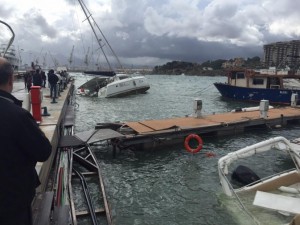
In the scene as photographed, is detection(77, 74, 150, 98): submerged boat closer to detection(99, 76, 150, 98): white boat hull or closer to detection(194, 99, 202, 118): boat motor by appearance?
detection(99, 76, 150, 98): white boat hull

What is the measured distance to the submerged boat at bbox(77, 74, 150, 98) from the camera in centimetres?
4081

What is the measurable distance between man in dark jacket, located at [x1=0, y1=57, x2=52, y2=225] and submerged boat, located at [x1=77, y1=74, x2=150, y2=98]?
37928 mm

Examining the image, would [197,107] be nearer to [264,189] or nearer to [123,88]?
[264,189]

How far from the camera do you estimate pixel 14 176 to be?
2.86m

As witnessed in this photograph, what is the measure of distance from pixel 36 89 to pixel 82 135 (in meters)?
3.23

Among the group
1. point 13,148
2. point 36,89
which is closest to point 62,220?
point 13,148

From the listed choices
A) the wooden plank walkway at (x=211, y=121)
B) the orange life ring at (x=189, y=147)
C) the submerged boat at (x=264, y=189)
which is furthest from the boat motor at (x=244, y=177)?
the wooden plank walkway at (x=211, y=121)

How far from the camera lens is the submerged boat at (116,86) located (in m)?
40.8

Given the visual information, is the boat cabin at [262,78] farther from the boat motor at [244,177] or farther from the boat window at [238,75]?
the boat motor at [244,177]

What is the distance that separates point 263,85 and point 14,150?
3521 cm

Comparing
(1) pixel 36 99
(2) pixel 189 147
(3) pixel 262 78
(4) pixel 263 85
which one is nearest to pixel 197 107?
(2) pixel 189 147

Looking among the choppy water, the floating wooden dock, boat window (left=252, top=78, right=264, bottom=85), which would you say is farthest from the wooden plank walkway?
boat window (left=252, top=78, right=264, bottom=85)

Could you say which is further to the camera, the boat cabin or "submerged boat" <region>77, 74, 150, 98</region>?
"submerged boat" <region>77, 74, 150, 98</region>

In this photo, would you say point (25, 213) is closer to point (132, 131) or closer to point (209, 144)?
point (132, 131)
